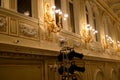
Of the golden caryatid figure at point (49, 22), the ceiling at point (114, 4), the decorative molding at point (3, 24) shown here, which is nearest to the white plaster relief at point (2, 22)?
the decorative molding at point (3, 24)

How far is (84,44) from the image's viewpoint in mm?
9961

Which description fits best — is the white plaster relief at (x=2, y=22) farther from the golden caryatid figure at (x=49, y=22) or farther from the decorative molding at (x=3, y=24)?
the golden caryatid figure at (x=49, y=22)

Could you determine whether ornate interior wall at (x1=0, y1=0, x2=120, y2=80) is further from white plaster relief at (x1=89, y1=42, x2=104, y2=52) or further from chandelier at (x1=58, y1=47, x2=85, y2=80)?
chandelier at (x1=58, y1=47, x2=85, y2=80)

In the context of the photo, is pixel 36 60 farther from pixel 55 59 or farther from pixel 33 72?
pixel 55 59

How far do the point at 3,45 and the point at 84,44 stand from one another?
5610 mm

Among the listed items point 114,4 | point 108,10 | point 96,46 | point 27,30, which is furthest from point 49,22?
point 114,4

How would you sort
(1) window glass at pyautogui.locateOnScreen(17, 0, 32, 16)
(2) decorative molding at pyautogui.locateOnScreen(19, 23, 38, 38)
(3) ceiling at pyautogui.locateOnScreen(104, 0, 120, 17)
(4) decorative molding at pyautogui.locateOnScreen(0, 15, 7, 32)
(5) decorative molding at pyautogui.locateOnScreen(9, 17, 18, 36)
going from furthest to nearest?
1. (3) ceiling at pyautogui.locateOnScreen(104, 0, 120, 17)
2. (1) window glass at pyautogui.locateOnScreen(17, 0, 32, 16)
3. (2) decorative molding at pyautogui.locateOnScreen(19, 23, 38, 38)
4. (5) decorative molding at pyautogui.locateOnScreen(9, 17, 18, 36)
5. (4) decorative molding at pyautogui.locateOnScreen(0, 15, 7, 32)

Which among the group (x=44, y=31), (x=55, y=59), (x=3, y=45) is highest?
(x=44, y=31)

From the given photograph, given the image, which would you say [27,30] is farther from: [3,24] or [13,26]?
[3,24]

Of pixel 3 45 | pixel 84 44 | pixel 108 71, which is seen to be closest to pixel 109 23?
pixel 108 71

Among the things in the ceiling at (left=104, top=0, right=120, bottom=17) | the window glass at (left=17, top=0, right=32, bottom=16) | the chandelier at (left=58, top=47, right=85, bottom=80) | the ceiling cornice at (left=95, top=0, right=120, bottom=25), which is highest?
the ceiling at (left=104, top=0, right=120, bottom=17)

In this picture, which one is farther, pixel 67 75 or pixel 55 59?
pixel 55 59

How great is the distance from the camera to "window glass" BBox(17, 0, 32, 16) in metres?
6.48

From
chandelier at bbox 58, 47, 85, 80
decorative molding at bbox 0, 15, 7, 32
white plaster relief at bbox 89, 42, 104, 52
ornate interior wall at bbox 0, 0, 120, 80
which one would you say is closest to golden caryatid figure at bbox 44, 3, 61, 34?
ornate interior wall at bbox 0, 0, 120, 80
